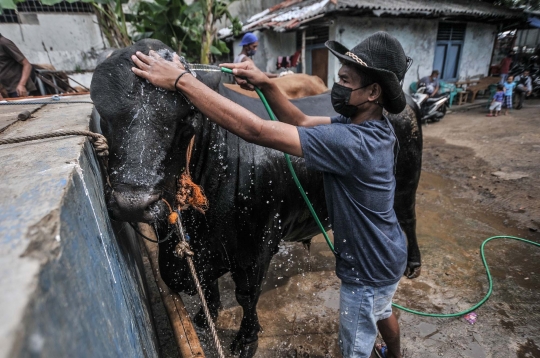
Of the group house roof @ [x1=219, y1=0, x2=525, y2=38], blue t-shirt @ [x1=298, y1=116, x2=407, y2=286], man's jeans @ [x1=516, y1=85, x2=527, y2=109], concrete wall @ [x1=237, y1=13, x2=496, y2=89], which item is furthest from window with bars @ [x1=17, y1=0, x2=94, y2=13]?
man's jeans @ [x1=516, y1=85, x2=527, y2=109]

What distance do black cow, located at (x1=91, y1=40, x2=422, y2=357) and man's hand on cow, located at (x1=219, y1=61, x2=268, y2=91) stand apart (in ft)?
0.38

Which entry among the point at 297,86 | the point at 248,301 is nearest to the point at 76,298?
the point at 248,301

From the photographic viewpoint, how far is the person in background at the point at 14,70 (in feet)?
15.3

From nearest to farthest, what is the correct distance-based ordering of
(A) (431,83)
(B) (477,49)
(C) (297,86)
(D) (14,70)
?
(C) (297,86), (D) (14,70), (A) (431,83), (B) (477,49)

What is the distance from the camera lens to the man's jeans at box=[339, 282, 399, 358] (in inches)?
74.7

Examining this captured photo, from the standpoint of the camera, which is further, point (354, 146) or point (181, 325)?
point (181, 325)

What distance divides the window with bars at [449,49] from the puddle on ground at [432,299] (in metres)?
11.3

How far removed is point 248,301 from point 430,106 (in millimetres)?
10661

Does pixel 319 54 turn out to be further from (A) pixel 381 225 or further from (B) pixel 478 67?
(A) pixel 381 225

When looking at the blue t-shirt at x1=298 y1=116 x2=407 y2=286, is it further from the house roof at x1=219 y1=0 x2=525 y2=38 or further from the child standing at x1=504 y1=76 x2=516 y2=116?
the child standing at x1=504 y1=76 x2=516 y2=116

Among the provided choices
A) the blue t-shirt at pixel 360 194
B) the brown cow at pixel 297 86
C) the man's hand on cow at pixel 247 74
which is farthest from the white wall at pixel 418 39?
the blue t-shirt at pixel 360 194

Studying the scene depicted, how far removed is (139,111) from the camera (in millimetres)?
1547

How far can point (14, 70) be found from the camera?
4859 millimetres

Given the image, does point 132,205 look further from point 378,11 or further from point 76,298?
point 378,11
